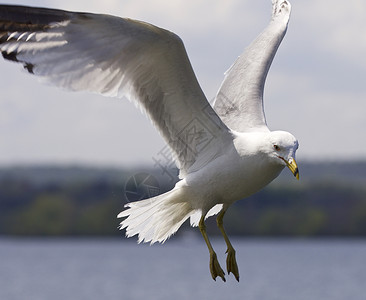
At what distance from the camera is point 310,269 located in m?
65.8

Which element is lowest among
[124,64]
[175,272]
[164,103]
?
[175,272]

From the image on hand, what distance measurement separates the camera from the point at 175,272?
6378cm

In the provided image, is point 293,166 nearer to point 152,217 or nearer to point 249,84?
point 152,217

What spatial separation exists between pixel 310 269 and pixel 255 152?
60.1m

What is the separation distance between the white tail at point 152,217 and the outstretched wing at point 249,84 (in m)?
0.88

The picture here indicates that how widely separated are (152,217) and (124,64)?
4.84 ft

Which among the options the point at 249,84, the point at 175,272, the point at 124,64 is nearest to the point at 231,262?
the point at 249,84

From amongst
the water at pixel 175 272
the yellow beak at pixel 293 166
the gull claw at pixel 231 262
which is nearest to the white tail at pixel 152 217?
the gull claw at pixel 231 262

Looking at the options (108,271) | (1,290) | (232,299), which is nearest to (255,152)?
(232,299)

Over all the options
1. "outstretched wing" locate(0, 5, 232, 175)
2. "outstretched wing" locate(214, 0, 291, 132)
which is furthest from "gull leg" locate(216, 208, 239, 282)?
"outstretched wing" locate(214, 0, 291, 132)

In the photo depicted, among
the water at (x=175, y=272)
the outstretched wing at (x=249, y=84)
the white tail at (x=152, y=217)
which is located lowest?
the water at (x=175, y=272)

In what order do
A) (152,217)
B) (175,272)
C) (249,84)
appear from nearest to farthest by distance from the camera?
(152,217), (249,84), (175,272)

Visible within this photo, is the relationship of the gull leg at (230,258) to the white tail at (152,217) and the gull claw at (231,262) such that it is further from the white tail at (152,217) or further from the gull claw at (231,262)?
the white tail at (152,217)

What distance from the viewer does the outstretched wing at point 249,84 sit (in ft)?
26.4
